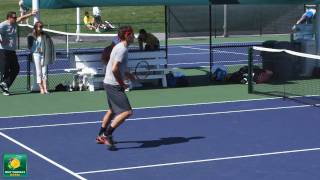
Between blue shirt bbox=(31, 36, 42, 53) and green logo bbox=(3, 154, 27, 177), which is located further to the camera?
blue shirt bbox=(31, 36, 42, 53)

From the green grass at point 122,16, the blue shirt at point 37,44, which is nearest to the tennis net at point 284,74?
the blue shirt at point 37,44

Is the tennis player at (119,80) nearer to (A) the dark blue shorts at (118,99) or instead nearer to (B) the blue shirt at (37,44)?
(A) the dark blue shorts at (118,99)

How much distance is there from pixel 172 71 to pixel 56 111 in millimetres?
5490

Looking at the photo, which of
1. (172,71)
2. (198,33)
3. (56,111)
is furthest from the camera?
(198,33)

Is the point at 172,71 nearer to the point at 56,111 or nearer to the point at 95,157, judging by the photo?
the point at 56,111

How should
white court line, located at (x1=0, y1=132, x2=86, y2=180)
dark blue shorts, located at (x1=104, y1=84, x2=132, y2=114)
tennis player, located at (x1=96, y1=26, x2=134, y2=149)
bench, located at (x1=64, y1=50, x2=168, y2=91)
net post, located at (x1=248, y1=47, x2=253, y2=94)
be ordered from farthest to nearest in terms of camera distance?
bench, located at (x1=64, y1=50, x2=168, y2=91)
net post, located at (x1=248, y1=47, x2=253, y2=94)
dark blue shorts, located at (x1=104, y1=84, x2=132, y2=114)
tennis player, located at (x1=96, y1=26, x2=134, y2=149)
white court line, located at (x1=0, y1=132, x2=86, y2=180)

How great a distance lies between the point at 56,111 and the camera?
17062 mm

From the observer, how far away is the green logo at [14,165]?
1068 cm

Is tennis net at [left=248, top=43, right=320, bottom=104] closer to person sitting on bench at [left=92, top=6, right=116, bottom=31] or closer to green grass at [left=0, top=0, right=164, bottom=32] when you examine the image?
person sitting on bench at [left=92, top=6, right=116, bottom=31]

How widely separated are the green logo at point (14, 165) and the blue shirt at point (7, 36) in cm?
827

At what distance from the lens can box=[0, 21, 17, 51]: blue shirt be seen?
19516 mm

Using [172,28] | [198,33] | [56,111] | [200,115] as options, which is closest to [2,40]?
[56,111]

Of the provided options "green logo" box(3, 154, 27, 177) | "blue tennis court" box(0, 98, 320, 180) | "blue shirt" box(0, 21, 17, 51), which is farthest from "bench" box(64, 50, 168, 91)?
"green logo" box(3, 154, 27, 177)

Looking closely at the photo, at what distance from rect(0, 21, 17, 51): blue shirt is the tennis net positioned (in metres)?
5.84
